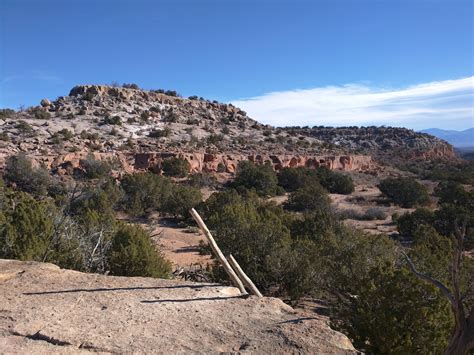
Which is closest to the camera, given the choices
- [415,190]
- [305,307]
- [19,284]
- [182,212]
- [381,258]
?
[19,284]

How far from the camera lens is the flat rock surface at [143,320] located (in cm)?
A: 488

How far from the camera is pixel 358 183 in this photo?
36.8m

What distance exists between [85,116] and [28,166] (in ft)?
56.3

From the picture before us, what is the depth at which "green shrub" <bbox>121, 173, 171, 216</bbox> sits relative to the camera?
22344 mm

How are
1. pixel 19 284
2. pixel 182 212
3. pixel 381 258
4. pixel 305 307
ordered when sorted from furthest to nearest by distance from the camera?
pixel 182 212, pixel 305 307, pixel 381 258, pixel 19 284

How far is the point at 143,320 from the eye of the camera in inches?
217

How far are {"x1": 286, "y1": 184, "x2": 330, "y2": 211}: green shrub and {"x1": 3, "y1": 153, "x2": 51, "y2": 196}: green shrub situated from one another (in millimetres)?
13442

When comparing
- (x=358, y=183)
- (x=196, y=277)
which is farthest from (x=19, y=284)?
(x=358, y=183)

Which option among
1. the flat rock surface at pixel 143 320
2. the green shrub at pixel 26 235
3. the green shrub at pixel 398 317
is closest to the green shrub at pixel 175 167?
the green shrub at pixel 26 235

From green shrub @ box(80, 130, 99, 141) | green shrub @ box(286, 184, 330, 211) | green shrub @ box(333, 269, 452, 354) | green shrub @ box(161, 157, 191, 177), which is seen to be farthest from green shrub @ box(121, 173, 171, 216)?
green shrub @ box(333, 269, 452, 354)

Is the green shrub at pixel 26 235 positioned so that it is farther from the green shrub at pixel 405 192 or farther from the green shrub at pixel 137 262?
the green shrub at pixel 405 192

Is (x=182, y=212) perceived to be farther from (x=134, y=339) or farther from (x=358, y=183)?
(x=358, y=183)

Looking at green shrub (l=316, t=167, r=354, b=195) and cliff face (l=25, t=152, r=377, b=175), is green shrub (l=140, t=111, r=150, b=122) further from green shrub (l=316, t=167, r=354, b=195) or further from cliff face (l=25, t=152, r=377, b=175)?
green shrub (l=316, t=167, r=354, b=195)

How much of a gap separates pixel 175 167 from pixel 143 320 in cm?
2545
